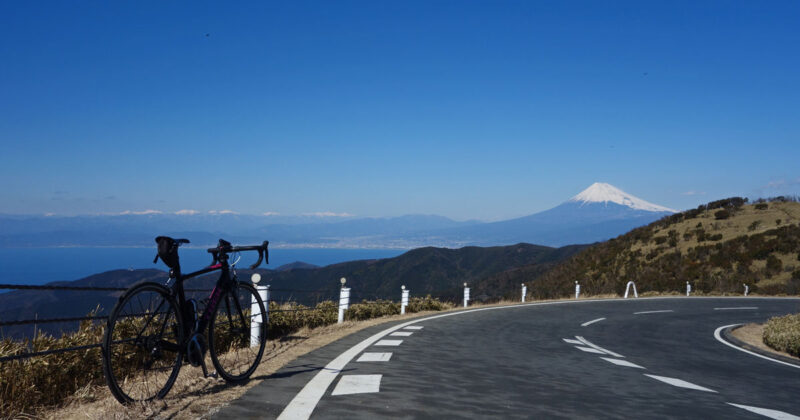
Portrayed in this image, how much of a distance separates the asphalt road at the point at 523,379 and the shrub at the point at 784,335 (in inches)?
54.2

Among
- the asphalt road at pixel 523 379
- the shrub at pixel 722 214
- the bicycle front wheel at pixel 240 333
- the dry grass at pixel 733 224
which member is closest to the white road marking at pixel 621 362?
the asphalt road at pixel 523 379

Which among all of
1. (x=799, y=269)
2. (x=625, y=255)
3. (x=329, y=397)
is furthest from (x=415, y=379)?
(x=625, y=255)

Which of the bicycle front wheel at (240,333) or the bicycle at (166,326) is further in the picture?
the bicycle front wheel at (240,333)

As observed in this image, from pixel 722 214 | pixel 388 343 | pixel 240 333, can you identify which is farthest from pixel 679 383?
pixel 722 214

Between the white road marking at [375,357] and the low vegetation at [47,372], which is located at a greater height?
the low vegetation at [47,372]

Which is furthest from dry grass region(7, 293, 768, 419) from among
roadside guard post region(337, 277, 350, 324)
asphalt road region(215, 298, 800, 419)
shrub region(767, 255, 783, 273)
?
shrub region(767, 255, 783, 273)

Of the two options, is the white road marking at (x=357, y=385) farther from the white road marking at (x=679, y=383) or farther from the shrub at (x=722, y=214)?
the shrub at (x=722, y=214)

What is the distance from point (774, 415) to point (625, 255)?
52883 mm

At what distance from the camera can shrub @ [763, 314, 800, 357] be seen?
1298cm

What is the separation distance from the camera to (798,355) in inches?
507

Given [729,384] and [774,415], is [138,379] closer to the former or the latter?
[774,415]

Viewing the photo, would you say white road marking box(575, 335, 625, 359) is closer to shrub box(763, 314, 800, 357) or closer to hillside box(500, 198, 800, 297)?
shrub box(763, 314, 800, 357)

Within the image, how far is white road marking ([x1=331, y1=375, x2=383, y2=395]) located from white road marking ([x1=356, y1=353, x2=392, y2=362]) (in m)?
1.55

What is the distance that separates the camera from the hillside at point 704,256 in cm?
4241
